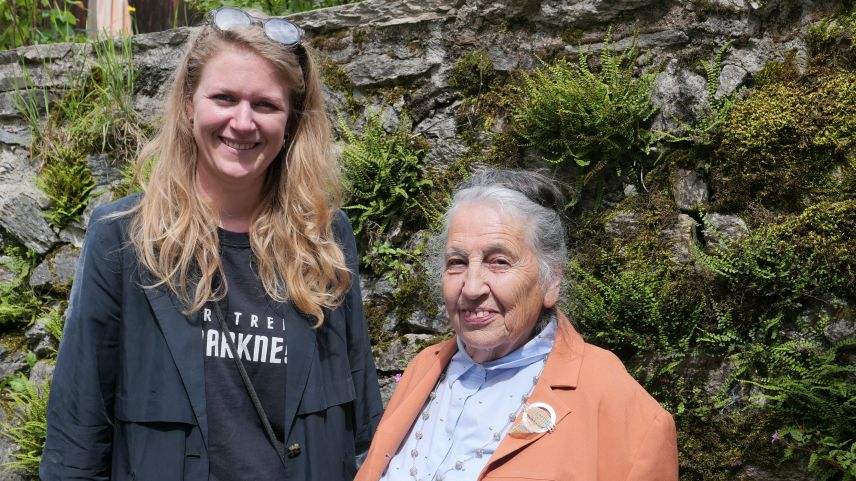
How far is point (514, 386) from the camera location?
2262mm

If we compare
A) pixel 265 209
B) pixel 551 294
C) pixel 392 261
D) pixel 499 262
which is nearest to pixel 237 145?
pixel 265 209

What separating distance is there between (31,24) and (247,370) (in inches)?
233

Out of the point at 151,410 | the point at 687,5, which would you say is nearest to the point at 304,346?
the point at 151,410

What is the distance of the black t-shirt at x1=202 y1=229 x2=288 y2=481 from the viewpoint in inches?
85.8

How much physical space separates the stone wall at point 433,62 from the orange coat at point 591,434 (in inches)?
60.0

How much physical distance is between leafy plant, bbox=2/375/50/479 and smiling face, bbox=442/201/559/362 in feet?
11.1

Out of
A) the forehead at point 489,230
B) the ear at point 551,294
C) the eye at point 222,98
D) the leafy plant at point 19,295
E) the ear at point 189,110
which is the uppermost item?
the eye at point 222,98

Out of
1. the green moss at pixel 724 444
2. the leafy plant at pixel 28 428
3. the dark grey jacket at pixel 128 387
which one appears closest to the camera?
the dark grey jacket at pixel 128 387

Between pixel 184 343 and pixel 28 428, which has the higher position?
pixel 184 343

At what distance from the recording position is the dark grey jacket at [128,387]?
2.15 m

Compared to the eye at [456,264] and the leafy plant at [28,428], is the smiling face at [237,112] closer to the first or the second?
the eye at [456,264]

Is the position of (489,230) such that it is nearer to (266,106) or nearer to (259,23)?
(266,106)

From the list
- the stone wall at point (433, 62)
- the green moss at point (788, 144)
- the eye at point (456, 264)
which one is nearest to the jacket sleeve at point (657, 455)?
the eye at point (456, 264)

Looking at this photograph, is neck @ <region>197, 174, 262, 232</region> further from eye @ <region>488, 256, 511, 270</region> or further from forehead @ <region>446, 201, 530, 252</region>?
eye @ <region>488, 256, 511, 270</region>
